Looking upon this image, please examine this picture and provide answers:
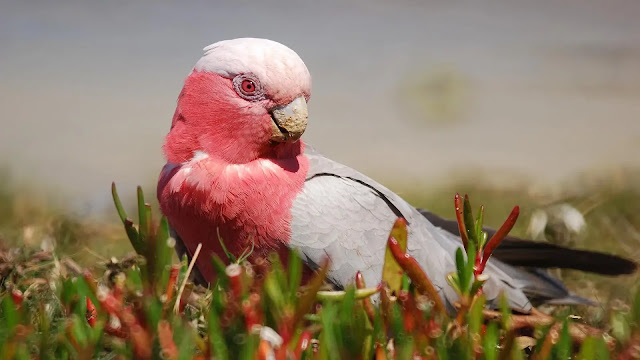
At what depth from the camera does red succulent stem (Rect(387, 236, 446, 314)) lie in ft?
3.78

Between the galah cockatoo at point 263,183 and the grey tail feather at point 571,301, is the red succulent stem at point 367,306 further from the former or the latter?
the grey tail feather at point 571,301

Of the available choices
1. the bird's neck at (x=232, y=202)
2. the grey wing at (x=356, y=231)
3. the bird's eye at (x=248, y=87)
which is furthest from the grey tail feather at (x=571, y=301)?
the bird's eye at (x=248, y=87)

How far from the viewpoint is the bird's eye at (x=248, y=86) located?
224 cm

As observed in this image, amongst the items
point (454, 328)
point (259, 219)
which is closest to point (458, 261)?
point (454, 328)

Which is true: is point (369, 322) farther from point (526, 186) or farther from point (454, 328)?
point (526, 186)

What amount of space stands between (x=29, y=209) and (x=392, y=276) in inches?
139

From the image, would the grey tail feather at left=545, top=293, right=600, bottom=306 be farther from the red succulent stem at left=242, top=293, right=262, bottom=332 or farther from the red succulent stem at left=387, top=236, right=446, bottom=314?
the red succulent stem at left=242, top=293, right=262, bottom=332

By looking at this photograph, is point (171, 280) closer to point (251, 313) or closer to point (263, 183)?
point (251, 313)

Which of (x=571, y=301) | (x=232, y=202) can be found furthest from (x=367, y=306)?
(x=571, y=301)

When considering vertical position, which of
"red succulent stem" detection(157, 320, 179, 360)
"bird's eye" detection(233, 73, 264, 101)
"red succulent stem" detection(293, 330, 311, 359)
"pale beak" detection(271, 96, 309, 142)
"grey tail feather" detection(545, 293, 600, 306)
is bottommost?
"grey tail feather" detection(545, 293, 600, 306)

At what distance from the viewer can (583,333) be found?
1.27 metres

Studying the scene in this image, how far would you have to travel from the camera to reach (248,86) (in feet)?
7.36

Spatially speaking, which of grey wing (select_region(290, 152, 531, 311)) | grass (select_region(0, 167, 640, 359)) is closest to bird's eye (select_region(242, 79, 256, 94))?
grey wing (select_region(290, 152, 531, 311))

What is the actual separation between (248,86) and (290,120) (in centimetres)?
19
